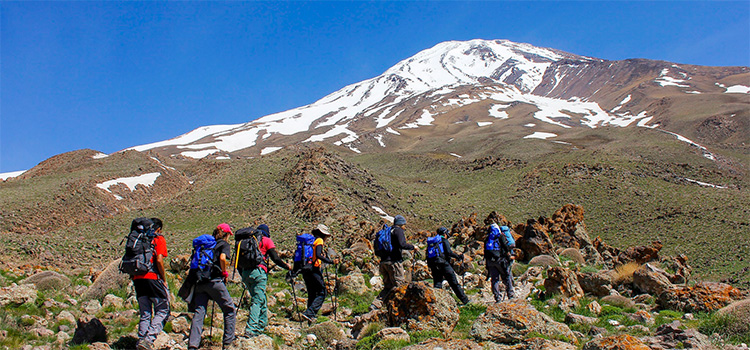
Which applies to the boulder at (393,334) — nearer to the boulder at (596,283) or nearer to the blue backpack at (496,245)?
the blue backpack at (496,245)

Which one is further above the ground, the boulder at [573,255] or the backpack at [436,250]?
the backpack at [436,250]

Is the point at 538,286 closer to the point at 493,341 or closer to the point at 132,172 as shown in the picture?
the point at 493,341

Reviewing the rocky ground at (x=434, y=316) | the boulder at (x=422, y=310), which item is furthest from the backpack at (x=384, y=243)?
the boulder at (x=422, y=310)

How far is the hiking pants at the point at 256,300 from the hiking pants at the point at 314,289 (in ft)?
3.62

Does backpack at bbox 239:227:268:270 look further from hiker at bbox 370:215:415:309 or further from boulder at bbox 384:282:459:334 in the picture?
hiker at bbox 370:215:415:309

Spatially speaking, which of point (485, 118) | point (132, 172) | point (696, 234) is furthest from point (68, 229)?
point (485, 118)

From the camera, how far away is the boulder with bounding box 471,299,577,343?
6.12 meters

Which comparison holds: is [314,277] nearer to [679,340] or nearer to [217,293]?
[217,293]

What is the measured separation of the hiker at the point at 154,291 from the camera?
6551 millimetres

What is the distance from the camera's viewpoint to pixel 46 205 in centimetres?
2645

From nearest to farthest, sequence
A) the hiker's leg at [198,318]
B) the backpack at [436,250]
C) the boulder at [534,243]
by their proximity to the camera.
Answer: the hiker's leg at [198,318] < the backpack at [436,250] < the boulder at [534,243]

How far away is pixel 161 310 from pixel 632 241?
2708 cm

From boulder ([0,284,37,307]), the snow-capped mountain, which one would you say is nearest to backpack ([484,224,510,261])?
boulder ([0,284,37,307])

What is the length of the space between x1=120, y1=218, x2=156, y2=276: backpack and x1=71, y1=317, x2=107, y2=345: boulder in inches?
39.0
